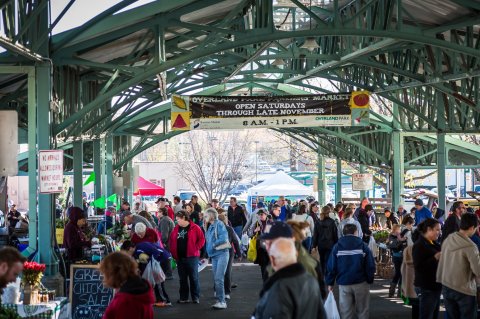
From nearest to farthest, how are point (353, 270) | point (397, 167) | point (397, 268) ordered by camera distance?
point (353, 270)
point (397, 268)
point (397, 167)

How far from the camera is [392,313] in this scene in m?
14.6

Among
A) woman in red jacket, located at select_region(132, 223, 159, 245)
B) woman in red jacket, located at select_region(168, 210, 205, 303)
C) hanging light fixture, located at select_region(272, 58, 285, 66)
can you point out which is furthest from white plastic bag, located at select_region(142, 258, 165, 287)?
hanging light fixture, located at select_region(272, 58, 285, 66)

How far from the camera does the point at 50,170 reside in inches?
534

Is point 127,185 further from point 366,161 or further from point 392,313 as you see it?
point 392,313

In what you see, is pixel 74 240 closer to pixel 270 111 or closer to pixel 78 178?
pixel 270 111

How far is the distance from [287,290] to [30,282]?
4.99 metres

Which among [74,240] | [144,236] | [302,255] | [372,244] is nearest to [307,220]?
[372,244]

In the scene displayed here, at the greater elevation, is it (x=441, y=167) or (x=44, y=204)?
(x=441, y=167)

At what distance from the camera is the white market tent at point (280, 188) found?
38875 mm

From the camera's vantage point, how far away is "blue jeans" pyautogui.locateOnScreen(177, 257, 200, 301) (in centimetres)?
1534

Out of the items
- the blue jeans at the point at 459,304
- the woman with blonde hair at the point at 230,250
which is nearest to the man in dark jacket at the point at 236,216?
the woman with blonde hair at the point at 230,250

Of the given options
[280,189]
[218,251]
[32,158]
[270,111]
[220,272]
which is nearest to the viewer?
[32,158]

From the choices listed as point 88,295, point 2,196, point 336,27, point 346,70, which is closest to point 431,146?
point 346,70

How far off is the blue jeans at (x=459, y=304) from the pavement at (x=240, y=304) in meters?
3.82
